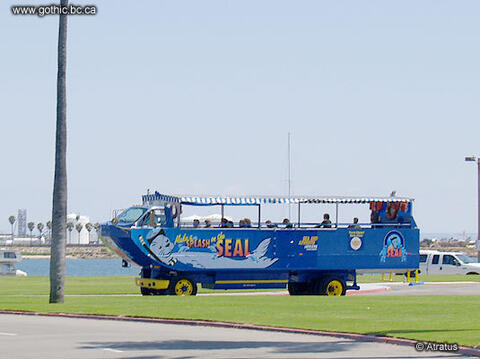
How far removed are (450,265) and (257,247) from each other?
2442 centimetres

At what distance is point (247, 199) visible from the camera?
35844 millimetres

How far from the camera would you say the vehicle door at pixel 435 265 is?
190 feet

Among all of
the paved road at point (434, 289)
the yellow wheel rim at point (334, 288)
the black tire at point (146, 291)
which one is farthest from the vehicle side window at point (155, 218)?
the paved road at point (434, 289)

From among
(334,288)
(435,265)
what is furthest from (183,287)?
(435,265)

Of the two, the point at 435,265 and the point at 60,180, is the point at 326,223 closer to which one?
the point at 60,180

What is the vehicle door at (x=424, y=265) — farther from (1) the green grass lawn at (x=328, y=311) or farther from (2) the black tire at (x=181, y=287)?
(1) the green grass lawn at (x=328, y=311)

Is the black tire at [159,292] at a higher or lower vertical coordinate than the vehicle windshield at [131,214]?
lower

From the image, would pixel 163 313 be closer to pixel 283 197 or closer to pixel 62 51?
pixel 62 51

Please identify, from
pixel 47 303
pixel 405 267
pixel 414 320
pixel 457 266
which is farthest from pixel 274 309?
pixel 457 266

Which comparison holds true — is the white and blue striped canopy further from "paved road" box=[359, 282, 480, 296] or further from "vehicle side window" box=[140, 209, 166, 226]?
"paved road" box=[359, 282, 480, 296]

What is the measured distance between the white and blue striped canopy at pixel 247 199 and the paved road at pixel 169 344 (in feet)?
38.5

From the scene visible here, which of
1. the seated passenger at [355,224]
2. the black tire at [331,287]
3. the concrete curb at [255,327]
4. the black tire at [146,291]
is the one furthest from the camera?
the seated passenger at [355,224]

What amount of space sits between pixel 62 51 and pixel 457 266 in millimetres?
33353

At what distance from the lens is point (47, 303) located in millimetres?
29984
